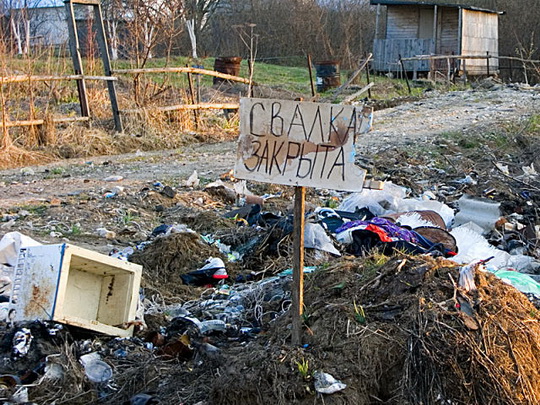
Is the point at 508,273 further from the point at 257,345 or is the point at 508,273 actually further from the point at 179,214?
the point at 179,214

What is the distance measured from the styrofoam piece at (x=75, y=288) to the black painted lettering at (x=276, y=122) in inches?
48.0

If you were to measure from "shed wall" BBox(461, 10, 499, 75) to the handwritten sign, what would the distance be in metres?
25.6

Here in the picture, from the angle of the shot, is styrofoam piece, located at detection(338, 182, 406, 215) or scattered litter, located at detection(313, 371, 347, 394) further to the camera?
styrofoam piece, located at detection(338, 182, 406, 215)

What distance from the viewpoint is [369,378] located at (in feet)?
9.29

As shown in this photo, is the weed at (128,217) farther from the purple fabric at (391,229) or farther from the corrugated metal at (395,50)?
the corrugated metal at (395,50)

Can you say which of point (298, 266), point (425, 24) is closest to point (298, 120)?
point (298, 266)

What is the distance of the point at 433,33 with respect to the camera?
28.8 m

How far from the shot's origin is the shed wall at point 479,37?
2788cm

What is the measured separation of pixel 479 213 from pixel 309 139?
3.42m

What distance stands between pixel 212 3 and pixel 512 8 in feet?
45.3

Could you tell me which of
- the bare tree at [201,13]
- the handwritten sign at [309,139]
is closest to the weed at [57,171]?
the handwritten sign at [309,139]

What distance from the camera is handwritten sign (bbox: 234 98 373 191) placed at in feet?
9.75

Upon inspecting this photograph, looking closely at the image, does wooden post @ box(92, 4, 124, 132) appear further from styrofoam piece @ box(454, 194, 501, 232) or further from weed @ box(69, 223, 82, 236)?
styrofoam piece @ box(454, 194, 501, 232)

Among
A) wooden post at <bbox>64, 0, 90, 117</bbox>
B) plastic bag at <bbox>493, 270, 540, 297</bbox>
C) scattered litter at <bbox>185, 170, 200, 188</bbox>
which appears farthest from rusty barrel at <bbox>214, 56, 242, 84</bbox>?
plastic bag at <bbox>493, 270, 540, 297</bbox>
